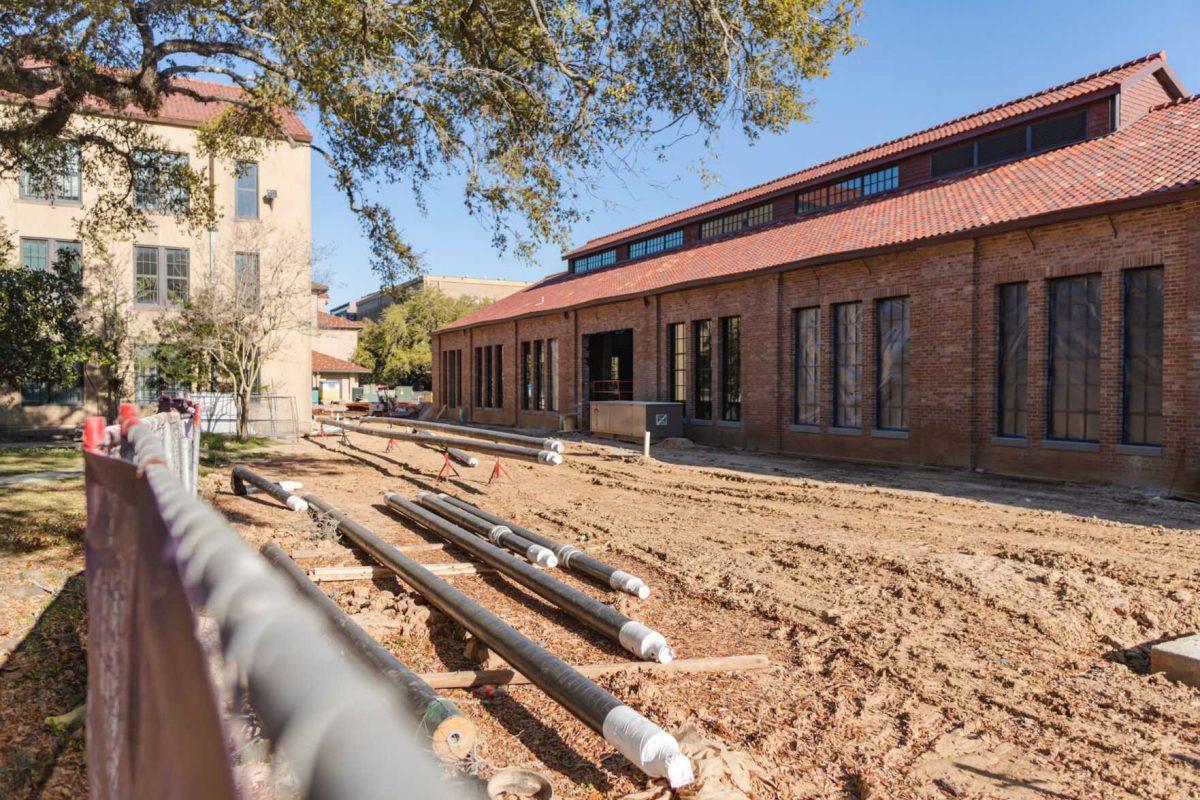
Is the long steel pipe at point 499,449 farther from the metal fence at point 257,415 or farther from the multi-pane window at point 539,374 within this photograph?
the multi-pane window at point 539,374

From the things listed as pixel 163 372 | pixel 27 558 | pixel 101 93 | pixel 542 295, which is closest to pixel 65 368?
pixel 163 372

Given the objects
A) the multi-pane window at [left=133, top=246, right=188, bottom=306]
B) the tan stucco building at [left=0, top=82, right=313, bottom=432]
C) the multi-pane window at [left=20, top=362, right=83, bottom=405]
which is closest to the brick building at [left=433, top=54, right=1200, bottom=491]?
the tan stucco building at [left=0, top=82, right=313, bottom=432]

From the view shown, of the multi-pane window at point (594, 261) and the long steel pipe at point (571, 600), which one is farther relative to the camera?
the multi-pane window at point (594, 261)

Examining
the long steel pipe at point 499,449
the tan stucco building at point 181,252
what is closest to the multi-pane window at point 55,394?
the tan stucco building at point 181,252

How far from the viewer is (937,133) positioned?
24922 millimetres

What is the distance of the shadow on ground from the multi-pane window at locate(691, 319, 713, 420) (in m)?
20.9

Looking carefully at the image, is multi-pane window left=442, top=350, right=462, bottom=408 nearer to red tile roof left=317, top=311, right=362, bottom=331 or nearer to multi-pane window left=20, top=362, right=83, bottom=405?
red tile roof left=317, top=311, right=362, bottom=331

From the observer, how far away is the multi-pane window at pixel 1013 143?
2038 cm

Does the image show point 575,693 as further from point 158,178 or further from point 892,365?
point 892,365

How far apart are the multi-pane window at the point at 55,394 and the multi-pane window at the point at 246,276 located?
636 centimetres

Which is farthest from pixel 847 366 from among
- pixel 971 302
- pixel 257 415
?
pixel 257 415

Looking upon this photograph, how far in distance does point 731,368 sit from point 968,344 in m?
8.58

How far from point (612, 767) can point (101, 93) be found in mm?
11081

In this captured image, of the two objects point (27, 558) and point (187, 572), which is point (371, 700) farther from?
point (27, 558)
